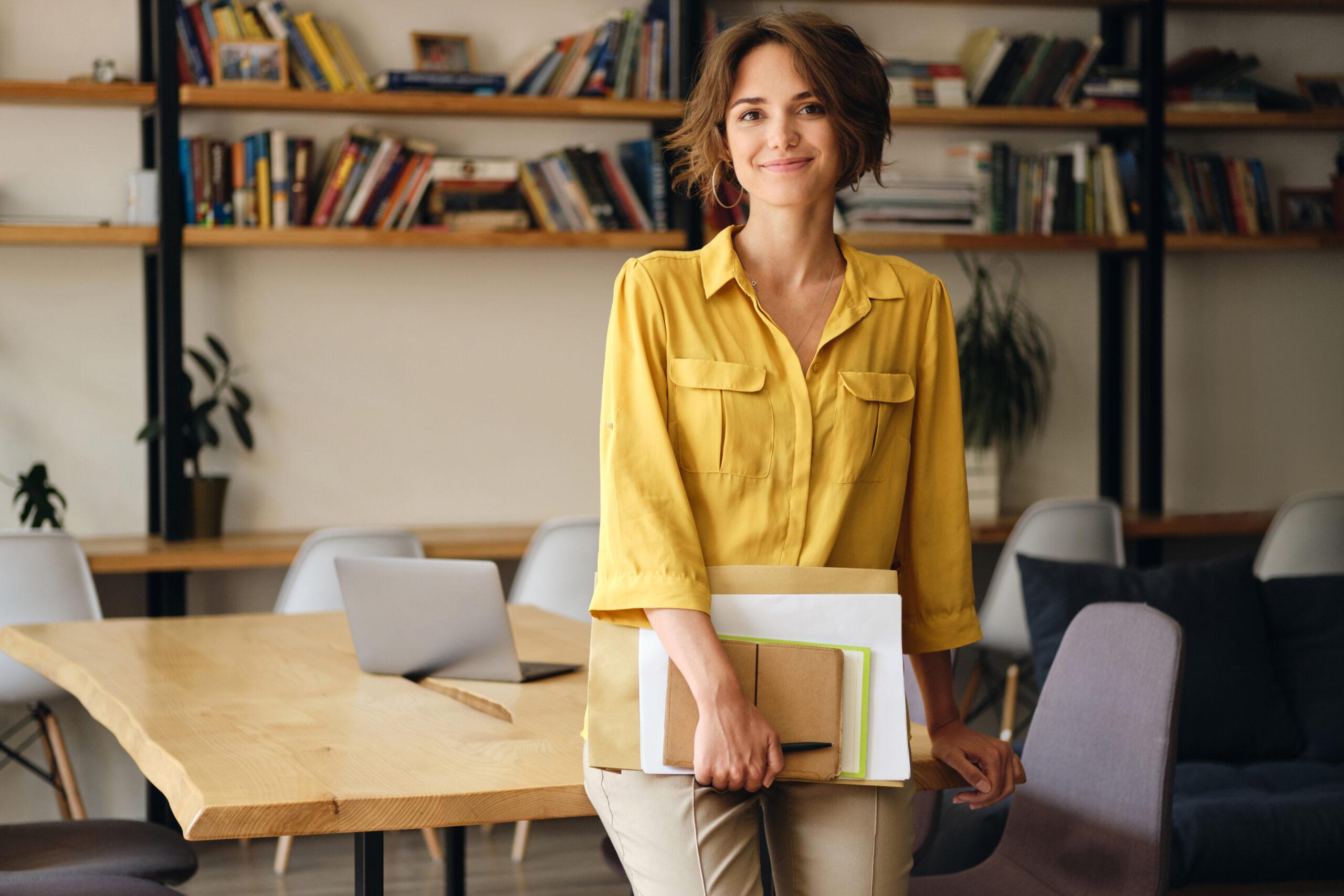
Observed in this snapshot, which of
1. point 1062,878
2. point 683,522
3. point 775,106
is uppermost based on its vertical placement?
point 775,106

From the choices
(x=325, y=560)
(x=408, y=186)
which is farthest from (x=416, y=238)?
(x=325, y=560)

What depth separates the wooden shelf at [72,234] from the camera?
3750mm

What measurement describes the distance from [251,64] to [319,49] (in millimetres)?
206

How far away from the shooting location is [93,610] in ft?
11.0

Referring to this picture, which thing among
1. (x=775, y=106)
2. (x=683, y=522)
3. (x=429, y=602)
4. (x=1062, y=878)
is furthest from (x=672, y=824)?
(x=429, y=602)

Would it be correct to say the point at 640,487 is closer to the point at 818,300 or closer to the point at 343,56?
the point at 818,300

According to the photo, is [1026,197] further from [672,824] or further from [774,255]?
[672,824]

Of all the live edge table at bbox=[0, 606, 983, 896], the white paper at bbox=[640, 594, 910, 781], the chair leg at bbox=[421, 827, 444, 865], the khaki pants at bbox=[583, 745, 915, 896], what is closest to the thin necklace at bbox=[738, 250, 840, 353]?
the white paper at bbox=[640, 594, 910, 781]

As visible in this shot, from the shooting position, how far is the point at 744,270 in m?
1.34

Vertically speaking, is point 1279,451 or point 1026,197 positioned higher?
point 1026,197

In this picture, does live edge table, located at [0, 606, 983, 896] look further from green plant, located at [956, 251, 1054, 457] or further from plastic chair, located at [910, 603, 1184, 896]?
green plant, located at [956, 251, 1054, 457]

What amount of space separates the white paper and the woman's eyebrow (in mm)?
461

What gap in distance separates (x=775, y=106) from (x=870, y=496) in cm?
38

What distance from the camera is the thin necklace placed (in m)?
1.33
